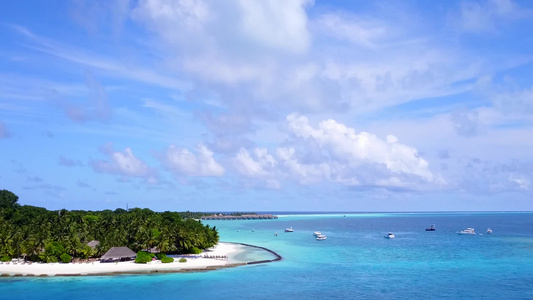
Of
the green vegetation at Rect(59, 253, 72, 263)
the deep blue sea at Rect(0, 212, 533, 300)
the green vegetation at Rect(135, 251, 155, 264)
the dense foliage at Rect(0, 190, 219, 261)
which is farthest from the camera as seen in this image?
the dense foliage at Rect(0, 190, 219, 261)

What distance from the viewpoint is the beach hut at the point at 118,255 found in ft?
256

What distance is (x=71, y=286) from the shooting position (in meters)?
60.2

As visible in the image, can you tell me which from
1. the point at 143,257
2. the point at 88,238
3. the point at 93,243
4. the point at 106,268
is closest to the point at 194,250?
the point at 143,257

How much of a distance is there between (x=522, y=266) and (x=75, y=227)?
8786cm

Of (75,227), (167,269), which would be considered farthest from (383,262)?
(75,227)

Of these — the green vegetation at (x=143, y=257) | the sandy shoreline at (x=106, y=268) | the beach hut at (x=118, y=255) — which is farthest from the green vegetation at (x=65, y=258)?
the green vegetation at (x=143, y=257)

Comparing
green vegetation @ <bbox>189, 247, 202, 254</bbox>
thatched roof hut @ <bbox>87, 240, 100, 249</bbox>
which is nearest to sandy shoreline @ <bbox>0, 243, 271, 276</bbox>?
thatched roof hut @ <bbox>87, 240, 100, 249</bbox>

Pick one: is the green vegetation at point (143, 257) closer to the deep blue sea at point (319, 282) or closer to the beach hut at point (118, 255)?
the beach hut at point (118, 255)

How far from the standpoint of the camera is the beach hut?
7806cm

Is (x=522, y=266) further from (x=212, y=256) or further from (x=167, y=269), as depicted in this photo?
(x=167, y=269)

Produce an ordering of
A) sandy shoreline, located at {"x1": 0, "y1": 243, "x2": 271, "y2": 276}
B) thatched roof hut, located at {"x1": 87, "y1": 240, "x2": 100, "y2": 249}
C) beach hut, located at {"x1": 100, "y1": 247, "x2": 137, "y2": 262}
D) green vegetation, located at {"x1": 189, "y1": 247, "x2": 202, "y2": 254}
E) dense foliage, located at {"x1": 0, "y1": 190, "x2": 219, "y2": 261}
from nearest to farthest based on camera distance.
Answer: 1. sandy shoreline, located at {"x1": 0, "y1": 243, "x2": 271, "y2": 276}
2. beach hut, located at {"x1": 100, "y1": 247, "x2": 137, "y2": 262}
3. dense foliage, located at {"x1": 0, "y1": 190, "x2": 219, "y2": 261}
4. thatched roof hut, located at {"x1": 87, "y1": 240, "x2": 100, "y2": 249}
5. green vegetation, located at {"x1": 189, "y1": 247, "x2": 202, "y2": 254}

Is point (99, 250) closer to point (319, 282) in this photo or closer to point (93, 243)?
point (93, 243)

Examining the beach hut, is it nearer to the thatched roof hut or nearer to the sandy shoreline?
the sandy shoreline

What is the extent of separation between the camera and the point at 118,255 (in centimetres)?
7869
